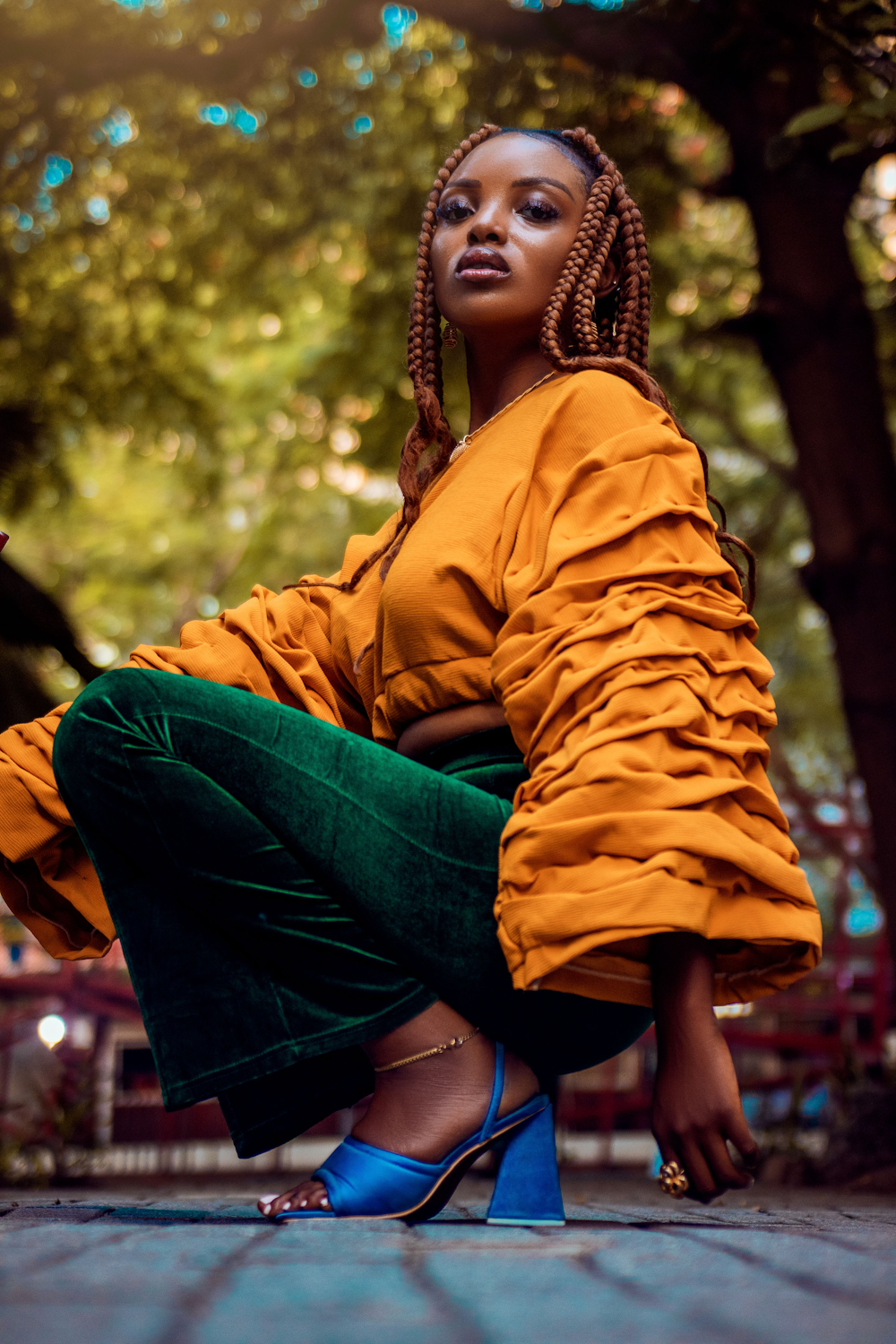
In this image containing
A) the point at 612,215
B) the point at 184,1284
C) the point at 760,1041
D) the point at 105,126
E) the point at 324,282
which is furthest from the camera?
the point at 324,282

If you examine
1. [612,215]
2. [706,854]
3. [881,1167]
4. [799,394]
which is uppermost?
[799,394]

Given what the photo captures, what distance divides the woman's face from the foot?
1327 millimetres

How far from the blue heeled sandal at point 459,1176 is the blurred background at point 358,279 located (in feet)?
9.30

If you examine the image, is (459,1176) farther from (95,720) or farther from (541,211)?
(541,211)

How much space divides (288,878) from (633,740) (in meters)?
0.59

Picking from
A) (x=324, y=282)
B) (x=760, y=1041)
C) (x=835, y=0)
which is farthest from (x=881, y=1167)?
(x=324, y=282)

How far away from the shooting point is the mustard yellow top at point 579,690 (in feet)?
5.67

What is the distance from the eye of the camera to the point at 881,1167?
21.9ft

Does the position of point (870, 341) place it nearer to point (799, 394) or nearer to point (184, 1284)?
point (799, 394)

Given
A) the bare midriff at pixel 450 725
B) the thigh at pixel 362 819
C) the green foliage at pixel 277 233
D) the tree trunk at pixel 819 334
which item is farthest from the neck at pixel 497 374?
the green foliage at pixel 277 233

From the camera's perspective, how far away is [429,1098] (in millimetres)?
1972

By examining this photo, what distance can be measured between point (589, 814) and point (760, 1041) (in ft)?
26.2

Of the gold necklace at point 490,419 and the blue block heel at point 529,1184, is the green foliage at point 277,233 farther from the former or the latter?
the blue block heel at point 529,1184

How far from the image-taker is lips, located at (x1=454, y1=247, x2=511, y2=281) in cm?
252
